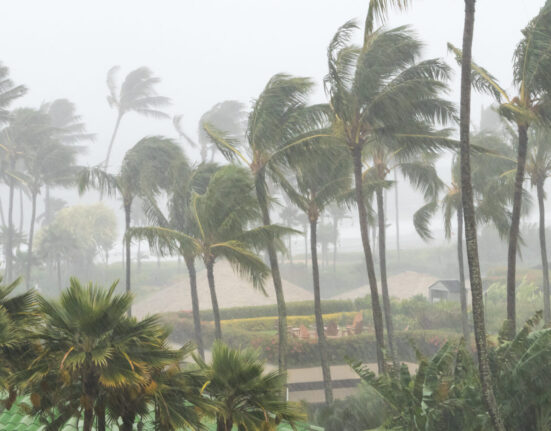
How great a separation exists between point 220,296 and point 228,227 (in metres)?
28.0

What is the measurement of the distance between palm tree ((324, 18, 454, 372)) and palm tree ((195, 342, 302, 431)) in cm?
761

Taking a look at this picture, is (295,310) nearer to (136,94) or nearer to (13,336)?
(13,336)

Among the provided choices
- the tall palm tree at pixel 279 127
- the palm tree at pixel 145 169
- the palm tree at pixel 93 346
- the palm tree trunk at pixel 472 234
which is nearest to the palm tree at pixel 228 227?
the tall palm tree at pixel 279 127

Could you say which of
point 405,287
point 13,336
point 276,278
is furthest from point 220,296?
point 13,336

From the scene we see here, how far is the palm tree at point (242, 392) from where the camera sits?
8039 mm

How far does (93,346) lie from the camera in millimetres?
7461

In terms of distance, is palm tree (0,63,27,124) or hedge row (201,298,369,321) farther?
palm tree (0,63,27,124)

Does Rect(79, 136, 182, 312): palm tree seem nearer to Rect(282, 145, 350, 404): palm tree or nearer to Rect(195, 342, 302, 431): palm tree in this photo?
Rect(282, 145, 350, 404): palm tree

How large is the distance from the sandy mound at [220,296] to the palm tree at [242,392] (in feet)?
108

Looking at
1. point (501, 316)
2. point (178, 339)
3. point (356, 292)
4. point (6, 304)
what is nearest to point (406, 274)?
point (356, 292)

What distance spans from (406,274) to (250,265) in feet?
124

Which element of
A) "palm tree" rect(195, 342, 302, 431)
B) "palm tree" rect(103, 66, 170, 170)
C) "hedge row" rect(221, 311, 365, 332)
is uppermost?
"palm tree" rect(103, 66, 170, 170)

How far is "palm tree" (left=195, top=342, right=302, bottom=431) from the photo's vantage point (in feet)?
26.4

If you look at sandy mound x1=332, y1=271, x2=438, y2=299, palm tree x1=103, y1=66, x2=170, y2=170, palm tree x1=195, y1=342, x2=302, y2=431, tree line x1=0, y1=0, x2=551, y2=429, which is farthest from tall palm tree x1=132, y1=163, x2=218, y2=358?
palm tree x1=103, y1=66, x2=170, y2=170
